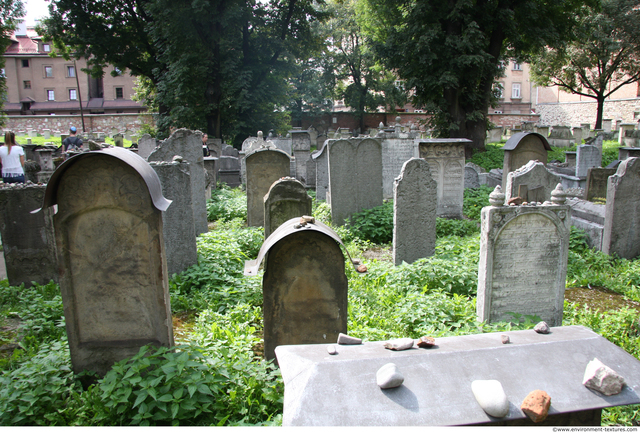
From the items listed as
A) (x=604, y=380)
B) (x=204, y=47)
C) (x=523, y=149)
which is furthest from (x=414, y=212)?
(x=204, y=47)

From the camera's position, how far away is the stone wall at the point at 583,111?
3534cm

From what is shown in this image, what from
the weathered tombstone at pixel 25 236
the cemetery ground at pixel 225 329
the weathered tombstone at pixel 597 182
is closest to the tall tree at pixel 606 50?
the weathered tombstone at pixel 597 182

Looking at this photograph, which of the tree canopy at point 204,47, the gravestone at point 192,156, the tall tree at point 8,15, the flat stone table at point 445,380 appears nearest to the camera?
the flat stone table at point 445,380

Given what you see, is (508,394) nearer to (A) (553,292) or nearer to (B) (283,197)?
(A) (553,292)

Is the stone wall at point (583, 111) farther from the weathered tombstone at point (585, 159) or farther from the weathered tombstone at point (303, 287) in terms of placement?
the weathered tombstone at point (303, 287)

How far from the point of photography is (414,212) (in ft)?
22.7

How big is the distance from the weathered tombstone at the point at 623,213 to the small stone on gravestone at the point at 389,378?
6.26m

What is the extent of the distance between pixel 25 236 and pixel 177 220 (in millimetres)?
2025

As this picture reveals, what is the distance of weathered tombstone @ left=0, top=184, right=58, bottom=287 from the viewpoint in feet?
19.7

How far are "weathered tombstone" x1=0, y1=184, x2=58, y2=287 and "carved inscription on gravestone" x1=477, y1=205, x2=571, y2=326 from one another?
5499 mm

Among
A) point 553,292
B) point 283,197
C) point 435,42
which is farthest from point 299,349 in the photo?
point 435,42

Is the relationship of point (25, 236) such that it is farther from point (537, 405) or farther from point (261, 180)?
point (537, 405)

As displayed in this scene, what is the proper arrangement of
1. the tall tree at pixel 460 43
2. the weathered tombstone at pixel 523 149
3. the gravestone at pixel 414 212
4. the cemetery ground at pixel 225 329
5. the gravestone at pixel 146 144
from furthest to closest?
1. the tall tree at pixel 460 43
2. the gravestone at pixel 146 144
3. the weathered tombstone at pixel 523 149
4. the gravestone at pixel 414 212
5. the cemetery ground at pixel 225 329

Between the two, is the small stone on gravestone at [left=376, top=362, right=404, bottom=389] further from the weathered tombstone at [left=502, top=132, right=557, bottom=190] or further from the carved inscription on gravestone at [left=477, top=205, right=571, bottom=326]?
the weathered tombstone at [left=502, top=132, right=557, bottom=190]
